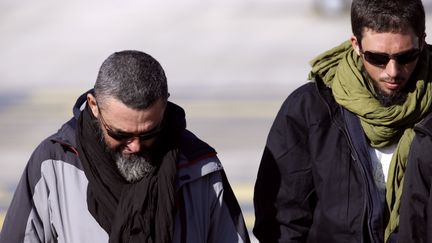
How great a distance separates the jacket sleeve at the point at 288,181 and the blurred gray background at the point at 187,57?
4893mm

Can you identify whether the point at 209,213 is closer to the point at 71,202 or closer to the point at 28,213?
the point at 71,202

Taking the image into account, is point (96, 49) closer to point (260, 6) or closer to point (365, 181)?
point (260, 6)

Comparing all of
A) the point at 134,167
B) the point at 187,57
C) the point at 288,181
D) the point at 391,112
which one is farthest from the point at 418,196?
the point at 187,57

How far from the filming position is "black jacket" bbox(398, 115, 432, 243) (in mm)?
4758

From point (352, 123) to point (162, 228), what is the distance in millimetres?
876

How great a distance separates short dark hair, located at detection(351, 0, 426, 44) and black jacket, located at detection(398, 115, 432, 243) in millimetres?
405

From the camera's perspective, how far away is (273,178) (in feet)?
17.2

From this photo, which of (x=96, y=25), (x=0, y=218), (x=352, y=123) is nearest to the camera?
(x=352, y=123)

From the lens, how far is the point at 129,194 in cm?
482

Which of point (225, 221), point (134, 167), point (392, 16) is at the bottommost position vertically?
point (225, 221)

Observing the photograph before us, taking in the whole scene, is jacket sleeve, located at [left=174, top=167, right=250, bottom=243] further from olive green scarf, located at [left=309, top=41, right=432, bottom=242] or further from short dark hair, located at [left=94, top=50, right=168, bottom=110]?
olive green scarf, located at [left=309, top=41, right=432, bottom=242]

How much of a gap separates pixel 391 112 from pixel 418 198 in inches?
15.3

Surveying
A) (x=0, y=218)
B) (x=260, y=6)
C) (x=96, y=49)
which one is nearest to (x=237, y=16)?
(x=260, y=6)

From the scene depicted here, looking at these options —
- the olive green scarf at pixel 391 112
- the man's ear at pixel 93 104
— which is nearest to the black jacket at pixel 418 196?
the olive green scarf at pixel 391 112
